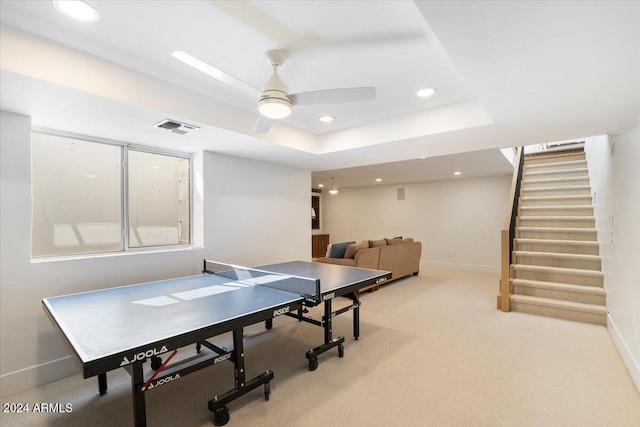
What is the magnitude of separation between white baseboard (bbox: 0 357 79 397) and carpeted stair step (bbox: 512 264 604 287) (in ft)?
18.5

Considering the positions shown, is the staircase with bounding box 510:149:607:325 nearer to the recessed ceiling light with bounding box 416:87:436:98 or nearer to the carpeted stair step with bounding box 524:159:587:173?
the carpeted stair step with bounding box 524:159:587:173

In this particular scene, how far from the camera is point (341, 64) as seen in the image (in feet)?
7.38

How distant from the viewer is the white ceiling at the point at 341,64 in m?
1.50

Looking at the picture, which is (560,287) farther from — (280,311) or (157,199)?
(157,199)

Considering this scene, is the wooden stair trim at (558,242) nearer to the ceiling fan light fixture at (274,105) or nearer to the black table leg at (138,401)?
the ceiling fan light fixture at (274,105)

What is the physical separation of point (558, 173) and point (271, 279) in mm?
6296

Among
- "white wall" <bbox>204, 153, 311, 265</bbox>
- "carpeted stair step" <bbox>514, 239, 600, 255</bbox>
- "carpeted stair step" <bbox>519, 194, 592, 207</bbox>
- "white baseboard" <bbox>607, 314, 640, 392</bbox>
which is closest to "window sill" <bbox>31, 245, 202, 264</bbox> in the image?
"white wall" <bbox>204, 153, 311, 265</bbox>

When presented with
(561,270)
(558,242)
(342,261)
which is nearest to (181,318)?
(342,261)

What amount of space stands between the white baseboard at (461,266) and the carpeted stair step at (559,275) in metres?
2.78

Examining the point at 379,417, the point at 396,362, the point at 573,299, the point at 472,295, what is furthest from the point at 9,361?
the point at 573,299

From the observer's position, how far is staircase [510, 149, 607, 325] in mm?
4032

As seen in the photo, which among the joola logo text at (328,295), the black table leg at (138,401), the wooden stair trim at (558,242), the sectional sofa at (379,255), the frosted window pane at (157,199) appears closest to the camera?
the black table leg at (138,401)

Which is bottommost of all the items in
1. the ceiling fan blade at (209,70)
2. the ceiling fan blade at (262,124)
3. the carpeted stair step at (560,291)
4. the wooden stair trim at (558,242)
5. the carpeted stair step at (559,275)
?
the carpeted stair step at (560,291)

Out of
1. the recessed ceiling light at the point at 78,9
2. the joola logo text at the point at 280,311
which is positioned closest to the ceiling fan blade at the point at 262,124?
the recessed ceiling light at the point at 78,9
